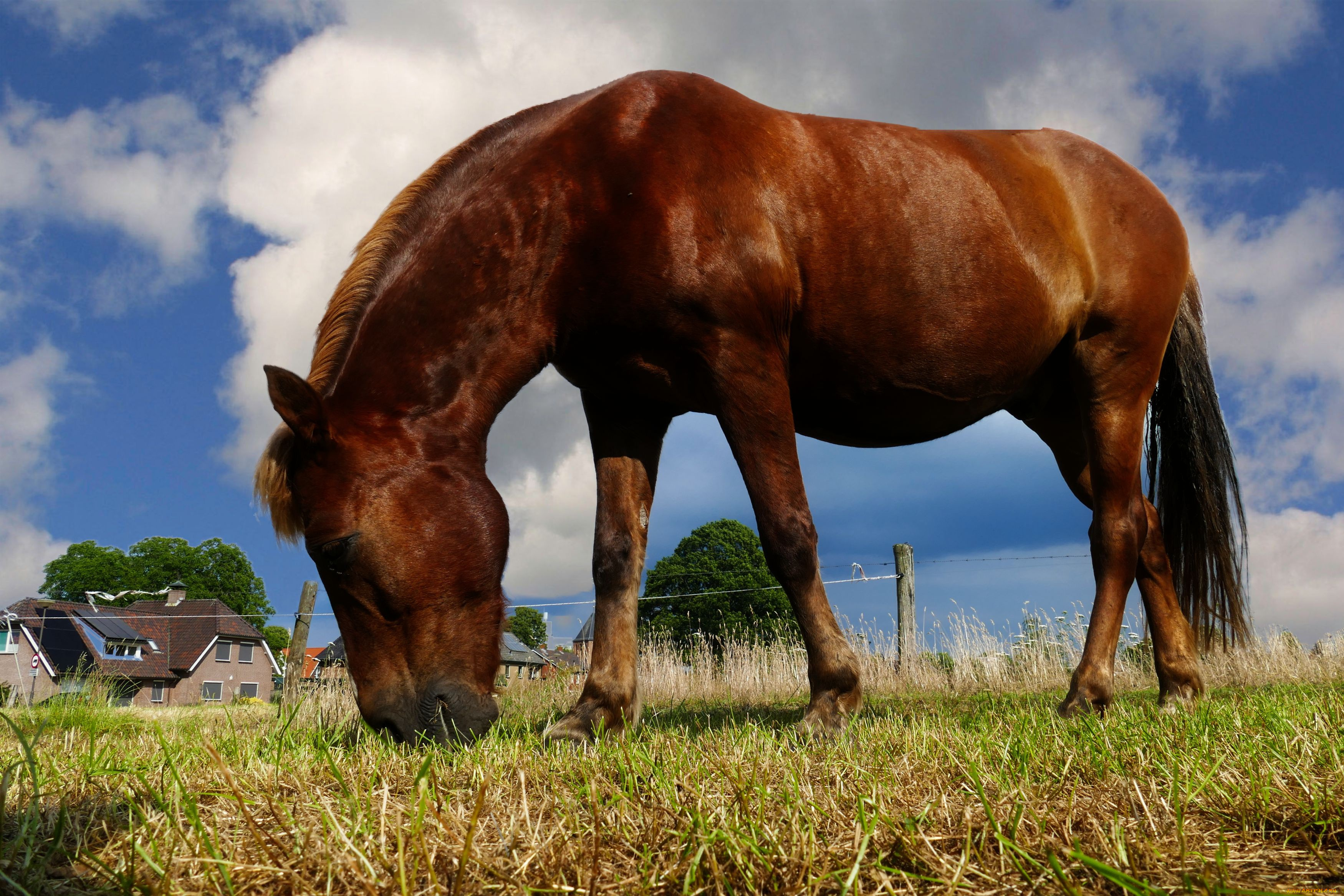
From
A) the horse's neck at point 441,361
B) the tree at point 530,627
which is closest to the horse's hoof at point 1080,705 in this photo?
the horse's neck at point 441,361

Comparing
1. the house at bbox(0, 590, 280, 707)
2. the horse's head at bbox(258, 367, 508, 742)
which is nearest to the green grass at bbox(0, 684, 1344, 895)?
the horse's head at bbox(258, 367, 508, 742)

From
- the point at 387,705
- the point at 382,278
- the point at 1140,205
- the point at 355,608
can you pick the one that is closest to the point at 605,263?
the point at 382,278

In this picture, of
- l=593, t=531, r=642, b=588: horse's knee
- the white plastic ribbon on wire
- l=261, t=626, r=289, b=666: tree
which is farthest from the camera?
l=261, t=626, r=289, b=666: tree

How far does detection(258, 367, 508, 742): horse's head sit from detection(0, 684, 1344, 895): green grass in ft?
1.22

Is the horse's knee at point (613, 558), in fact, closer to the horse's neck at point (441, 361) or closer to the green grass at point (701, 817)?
the horse's neck at point (441, 361)

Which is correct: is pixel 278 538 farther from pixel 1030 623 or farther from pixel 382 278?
pixel 1030 623

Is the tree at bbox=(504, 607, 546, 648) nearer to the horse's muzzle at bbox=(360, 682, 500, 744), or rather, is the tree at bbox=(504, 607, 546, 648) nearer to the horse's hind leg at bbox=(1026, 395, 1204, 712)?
the horse's hind leg at bbox=(1026, 395, 1204, 712)

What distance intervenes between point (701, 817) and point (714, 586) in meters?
33.1

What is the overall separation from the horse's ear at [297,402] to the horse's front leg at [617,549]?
1.24 metres

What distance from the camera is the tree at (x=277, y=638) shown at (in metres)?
50.6

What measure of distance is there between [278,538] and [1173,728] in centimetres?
330

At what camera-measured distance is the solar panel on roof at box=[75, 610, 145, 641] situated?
34031 mm

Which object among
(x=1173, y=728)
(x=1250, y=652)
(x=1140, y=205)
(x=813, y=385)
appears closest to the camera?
(x=1173, y=728)

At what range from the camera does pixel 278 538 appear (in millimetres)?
3203
